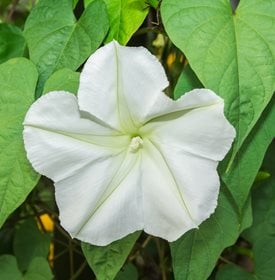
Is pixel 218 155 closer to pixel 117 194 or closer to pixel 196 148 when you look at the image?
pixel 196 148

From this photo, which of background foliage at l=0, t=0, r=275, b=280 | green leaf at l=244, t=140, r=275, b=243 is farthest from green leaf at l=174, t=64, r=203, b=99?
green leaf at l=244, t=140, r=275, b=243

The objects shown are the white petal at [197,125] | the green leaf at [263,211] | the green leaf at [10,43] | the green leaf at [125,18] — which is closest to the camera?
the white petal at [197,125]

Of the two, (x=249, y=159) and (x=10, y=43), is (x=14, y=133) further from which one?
(x=249, y=159)

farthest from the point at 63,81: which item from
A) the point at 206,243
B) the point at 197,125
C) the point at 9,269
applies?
the point at 9,269

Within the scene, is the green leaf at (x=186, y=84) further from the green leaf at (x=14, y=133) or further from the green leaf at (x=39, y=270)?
the green leaf at (x=39, y=270)

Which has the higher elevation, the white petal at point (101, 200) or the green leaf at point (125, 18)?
the green leaf at point (125, 18)

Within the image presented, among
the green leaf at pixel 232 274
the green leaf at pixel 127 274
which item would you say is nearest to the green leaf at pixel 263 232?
the green leaf at pixel 232 274

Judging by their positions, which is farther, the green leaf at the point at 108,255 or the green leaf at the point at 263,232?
the green leaf at the point at 263,232
